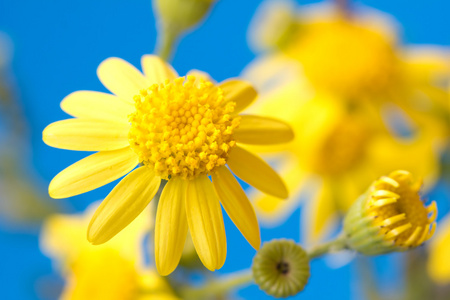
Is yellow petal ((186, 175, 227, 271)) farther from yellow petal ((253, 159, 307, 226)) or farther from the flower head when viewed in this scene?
yellow petal ((253, 159, 307, 226))

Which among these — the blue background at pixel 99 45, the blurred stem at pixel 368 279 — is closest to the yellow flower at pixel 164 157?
the blurred stem at pixel 368 279

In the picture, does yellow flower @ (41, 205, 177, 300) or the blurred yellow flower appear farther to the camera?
the blurred yellow flower

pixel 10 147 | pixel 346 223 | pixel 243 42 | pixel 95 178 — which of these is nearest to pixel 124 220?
pixel 95 178

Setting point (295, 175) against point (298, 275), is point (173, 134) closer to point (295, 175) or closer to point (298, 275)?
point (298, 275)

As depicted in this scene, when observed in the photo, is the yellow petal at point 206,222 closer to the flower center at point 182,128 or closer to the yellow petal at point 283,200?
the flower center at point 182,128

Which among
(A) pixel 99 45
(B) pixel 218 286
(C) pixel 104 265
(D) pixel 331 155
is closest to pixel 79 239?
(C) pixel 104 265

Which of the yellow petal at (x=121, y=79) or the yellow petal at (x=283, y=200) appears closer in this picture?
the yellow petal at (x=121, y=79)

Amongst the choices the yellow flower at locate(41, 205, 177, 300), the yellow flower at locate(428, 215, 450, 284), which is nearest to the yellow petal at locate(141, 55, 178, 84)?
the yellow flower at locate(41, 205, 177, 300)
